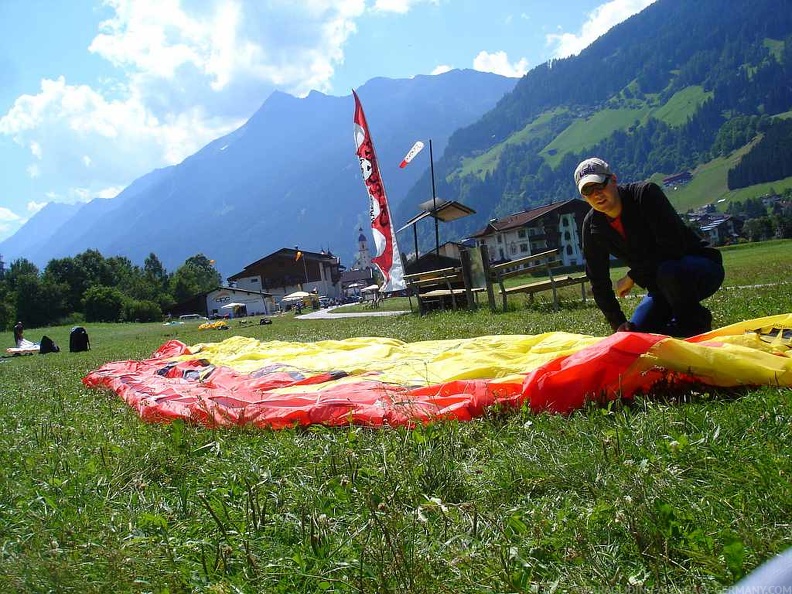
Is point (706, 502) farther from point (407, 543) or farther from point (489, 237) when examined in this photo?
point (489, 237)

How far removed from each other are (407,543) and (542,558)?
0.35m

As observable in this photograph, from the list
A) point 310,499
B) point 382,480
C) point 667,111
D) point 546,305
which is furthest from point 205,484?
point 667,111

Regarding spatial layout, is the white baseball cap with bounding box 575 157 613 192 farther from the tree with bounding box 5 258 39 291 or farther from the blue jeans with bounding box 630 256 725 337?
the tree with bounding box 5 258 39 291

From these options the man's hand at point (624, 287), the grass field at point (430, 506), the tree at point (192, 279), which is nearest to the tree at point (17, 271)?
the tree at point (192, 279)

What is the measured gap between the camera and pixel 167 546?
1.68 m

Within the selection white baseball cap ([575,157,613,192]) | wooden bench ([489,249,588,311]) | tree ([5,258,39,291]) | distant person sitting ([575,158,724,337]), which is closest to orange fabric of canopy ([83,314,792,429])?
distant person sitting ([575,158,724,337])

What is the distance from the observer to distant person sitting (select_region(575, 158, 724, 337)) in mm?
3934

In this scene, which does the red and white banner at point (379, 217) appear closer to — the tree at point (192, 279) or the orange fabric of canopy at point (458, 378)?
the orange fabric of canopy at point (458, 378)

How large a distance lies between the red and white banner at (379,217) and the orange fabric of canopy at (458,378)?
8912 millimetres

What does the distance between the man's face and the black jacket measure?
3.0 inches

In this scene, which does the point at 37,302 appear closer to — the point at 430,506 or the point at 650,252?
the point at 650,252

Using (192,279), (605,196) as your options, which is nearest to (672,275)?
(605,196)

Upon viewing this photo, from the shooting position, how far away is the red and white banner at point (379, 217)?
1445 cm

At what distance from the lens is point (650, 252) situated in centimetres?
414
